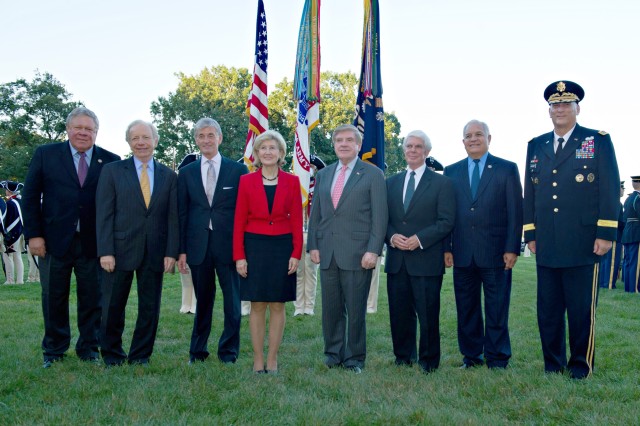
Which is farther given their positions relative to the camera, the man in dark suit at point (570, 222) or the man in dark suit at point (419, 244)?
the man in dark suit at point (419, 244)

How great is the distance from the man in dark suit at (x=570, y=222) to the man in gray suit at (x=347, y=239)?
1.37 meters

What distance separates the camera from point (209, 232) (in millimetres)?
5254

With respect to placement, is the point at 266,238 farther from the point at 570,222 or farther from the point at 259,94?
the point at 259,94

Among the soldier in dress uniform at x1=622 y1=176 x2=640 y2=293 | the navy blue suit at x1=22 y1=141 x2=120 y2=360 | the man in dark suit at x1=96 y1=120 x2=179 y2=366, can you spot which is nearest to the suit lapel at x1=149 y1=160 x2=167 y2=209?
the man in dark suit at x1=96 y1=120 x2=179 y2=366

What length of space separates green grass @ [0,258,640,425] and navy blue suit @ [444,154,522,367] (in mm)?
336

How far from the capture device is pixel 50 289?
5.29 meters

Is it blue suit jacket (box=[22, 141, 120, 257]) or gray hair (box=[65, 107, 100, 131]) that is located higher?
gray hair (box=[65, 107, 100, 131])

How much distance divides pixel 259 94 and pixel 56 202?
4.14 metres

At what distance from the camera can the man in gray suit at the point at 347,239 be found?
5094 millimetres

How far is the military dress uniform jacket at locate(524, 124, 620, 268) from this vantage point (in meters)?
4.61

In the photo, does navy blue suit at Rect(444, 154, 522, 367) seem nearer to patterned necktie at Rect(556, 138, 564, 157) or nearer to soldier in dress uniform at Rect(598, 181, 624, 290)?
patterned necktie at Rect(556, 138, 564, 157)

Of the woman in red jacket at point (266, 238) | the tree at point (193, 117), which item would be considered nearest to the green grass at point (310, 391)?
the woman in red jacket at point (266, 238)

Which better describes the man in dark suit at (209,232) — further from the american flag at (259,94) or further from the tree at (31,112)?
the tree at (31,112)

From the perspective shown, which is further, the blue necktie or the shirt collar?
the shirt collar
